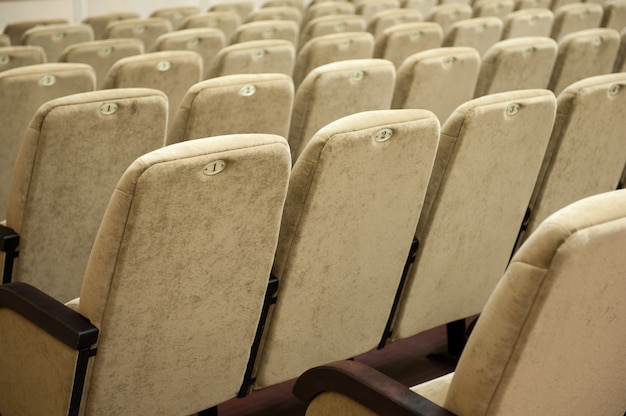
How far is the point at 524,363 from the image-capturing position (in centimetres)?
141

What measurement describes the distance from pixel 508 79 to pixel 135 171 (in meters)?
2.37

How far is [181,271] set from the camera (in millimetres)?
1800

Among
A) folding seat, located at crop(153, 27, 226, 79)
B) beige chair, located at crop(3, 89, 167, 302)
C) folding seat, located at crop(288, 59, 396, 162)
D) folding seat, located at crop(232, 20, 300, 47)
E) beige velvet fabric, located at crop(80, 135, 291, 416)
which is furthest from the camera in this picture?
folding seat, located at crop(232, 20, 300, 47)

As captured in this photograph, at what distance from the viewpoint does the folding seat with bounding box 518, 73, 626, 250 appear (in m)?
2.57

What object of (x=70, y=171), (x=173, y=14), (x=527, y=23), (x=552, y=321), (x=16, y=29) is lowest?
(x=16, y=29)

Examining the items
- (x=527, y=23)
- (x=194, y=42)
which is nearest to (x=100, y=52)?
(x=194, y=42)

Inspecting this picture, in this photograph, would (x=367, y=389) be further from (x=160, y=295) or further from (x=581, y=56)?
(x=581, y=56)

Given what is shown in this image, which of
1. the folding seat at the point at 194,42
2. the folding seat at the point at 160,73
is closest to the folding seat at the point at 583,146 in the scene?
the folding seat at the point at 160,73

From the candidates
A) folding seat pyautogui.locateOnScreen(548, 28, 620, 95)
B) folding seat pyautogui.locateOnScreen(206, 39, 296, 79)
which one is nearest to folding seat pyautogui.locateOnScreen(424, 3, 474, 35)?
folding seat pyautogui.locateOnScreen(548, 28, 620, 95)

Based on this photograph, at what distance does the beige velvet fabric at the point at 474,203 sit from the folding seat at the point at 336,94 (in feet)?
2.17

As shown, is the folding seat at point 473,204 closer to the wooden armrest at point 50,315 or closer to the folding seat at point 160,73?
the wooden armrest at point 50,315

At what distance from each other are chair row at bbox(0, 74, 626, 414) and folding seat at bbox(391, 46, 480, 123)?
2.27 ft

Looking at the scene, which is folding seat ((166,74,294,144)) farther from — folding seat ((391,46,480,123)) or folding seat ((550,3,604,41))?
folding seat ((550,3,604,41))

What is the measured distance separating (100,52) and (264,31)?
0.99 metres
